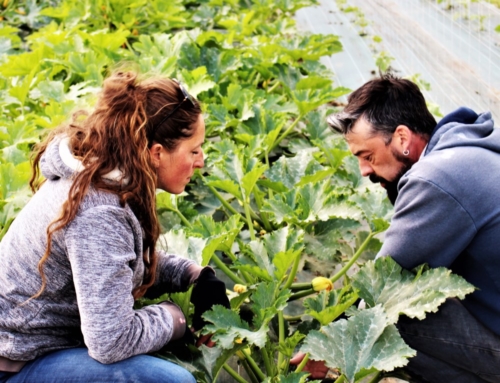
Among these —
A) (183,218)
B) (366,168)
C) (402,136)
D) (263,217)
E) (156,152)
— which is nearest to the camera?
(156,152)

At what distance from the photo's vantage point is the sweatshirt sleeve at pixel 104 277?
1.87 meters

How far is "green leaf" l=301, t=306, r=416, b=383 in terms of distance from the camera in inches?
83.4

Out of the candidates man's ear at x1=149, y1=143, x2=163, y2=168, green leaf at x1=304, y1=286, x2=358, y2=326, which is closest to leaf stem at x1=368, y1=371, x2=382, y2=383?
green leaf at x1=304, y1=286, x2=358, y2=326

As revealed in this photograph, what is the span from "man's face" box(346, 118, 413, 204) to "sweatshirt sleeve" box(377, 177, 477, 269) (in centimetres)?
32

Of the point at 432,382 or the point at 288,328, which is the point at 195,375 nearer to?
the point at 288,328

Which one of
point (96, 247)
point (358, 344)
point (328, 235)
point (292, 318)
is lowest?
point (292, 318)

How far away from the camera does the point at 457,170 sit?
7.17 feet

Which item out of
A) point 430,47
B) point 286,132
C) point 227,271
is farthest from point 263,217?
point 430,47

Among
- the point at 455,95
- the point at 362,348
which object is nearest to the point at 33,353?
the point at 362,348

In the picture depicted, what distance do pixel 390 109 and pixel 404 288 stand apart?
71 centimetres

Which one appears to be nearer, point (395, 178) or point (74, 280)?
point (74, 280)

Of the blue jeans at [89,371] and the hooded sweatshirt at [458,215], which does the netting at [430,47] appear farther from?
the blue jeans at [89,371]

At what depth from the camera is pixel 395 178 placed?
2.68m

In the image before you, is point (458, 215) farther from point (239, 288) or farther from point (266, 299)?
point (239, 288)
